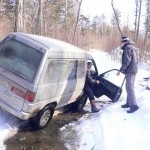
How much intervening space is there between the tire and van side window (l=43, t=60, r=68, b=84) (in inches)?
27.0

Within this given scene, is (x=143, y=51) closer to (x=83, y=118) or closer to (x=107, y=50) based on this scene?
(x=107, y=50)

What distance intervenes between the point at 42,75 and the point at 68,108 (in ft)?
12.1

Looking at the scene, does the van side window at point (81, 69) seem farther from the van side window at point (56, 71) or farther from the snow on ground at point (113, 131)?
the snow on ground at point (113, 131)

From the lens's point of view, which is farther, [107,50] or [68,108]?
[107,50]

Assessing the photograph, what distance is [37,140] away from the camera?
23.9ft

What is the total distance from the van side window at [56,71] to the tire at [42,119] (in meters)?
0.69

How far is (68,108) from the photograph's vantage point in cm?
1056

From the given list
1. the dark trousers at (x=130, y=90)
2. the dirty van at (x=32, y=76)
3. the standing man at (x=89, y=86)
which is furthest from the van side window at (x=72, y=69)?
the dark trousers at (x=130, y=90)

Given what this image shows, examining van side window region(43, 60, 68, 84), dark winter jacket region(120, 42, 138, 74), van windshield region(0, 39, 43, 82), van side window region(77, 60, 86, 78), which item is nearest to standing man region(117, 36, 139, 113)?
dark winter jacket region(120, 42, 138, 74)

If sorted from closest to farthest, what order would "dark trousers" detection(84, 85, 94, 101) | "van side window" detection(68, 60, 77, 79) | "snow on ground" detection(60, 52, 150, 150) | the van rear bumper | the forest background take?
"snow on ground" detection(60, 52, 150, 150)
the van rear bumper
"van side window" detection(68, 60, 77, 79)
"dark trousers" detection(84, 85, 94, 101)
the forest background

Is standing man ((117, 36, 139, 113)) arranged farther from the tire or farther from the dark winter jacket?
the tire

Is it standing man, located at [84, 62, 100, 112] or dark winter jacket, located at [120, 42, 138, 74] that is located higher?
dark winter jacket, located at [120, 42, 138, 74]

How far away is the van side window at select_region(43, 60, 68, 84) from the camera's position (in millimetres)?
7316

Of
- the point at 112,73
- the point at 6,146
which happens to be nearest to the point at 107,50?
the point at 112,73
